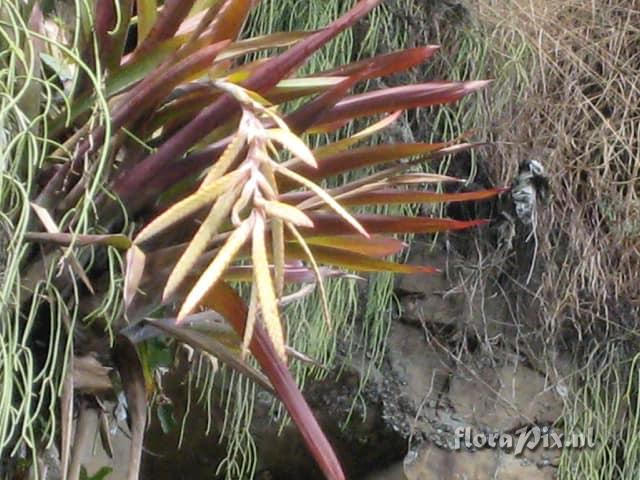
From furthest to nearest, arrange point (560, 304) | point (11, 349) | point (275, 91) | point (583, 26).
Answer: point (583, 26) < point (560, 304) < point (275, 91) < point (11, 349)

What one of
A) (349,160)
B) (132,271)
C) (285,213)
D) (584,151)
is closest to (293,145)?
(285,213)

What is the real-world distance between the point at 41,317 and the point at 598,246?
1272 mm

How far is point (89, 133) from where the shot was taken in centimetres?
104

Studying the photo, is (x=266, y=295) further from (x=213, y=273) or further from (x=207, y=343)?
(x=207, y=343)

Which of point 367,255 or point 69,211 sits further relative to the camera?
point 367,255

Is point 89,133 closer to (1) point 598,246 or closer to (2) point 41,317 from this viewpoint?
(2) point 41,317

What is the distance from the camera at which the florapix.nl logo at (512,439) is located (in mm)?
2090

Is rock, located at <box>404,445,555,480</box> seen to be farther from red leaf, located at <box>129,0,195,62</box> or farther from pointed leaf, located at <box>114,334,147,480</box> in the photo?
red leaf, located at <box>129,0,195,62</box>

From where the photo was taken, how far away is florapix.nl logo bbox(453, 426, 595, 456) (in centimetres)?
209

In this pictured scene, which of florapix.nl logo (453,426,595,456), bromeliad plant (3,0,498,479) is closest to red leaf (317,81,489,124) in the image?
bromeliad plant (3,0,498,479)

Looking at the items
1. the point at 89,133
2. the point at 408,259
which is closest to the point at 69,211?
the point at 89,133

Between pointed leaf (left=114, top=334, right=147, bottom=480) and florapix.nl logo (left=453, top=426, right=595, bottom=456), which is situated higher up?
pointed leaf (left=114, top=334, right=147, bottom=480)

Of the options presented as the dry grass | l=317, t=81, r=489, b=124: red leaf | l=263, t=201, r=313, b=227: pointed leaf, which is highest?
l=263, t=201, r=313, b=227: pointed leaf

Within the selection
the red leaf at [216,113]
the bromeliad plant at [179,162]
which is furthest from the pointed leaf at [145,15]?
the red leaf at [216,113]
